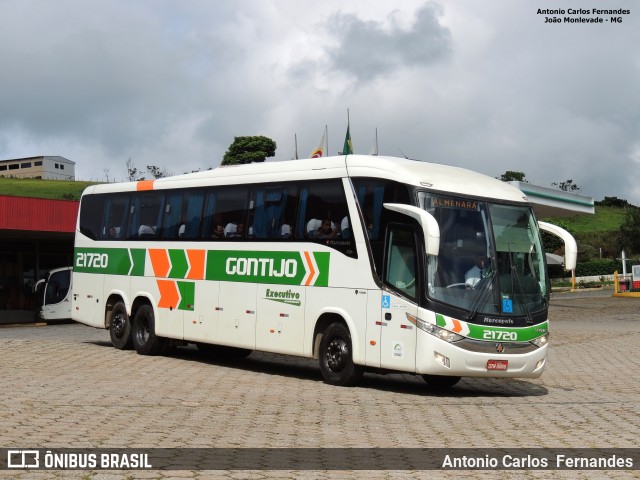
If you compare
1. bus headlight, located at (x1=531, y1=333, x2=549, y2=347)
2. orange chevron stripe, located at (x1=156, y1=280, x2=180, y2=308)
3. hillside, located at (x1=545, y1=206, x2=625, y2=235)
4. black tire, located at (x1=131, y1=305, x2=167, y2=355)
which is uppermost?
hillside, located at (x1=545, y1=206, x2=625, y2=235)

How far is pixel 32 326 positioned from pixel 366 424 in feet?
99.1

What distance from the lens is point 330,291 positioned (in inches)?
674

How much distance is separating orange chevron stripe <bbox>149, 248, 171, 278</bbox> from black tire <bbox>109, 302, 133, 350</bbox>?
1614 millimetres

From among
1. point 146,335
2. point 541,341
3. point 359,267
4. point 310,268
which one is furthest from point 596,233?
point 359,267

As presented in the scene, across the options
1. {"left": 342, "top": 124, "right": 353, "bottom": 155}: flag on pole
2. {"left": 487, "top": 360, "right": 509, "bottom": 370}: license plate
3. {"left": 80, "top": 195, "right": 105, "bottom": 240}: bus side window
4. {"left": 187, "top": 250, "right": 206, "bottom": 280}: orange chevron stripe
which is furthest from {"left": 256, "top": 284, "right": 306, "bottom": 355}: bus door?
{"left": 342, "top": 124, "right": 353, "bottom": 155}: flag on pole

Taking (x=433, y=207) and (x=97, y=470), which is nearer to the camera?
(x=97, y=470)

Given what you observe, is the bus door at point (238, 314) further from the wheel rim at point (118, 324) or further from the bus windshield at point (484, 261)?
the bus windshield at point (484, 261)

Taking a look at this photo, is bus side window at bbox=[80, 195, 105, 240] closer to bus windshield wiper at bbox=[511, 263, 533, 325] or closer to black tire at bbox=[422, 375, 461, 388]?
black tire at bbox=[422, 375, 461, 388]

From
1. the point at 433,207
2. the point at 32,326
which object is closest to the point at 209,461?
the point at 433,207

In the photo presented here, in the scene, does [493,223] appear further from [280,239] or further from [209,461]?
[209,461]

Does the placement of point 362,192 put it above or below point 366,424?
above

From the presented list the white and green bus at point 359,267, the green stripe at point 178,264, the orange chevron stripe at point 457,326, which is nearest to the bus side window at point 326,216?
the white and green bus at point 359,267

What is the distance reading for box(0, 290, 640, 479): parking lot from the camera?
33.7ft

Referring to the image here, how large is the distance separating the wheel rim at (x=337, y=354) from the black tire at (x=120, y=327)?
715 centimetres
